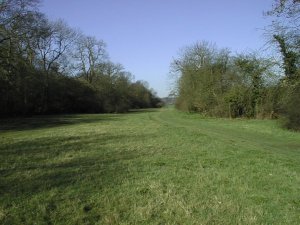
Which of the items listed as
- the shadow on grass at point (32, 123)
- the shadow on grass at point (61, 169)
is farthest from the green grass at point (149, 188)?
the shadow on grass at point (32, 123)

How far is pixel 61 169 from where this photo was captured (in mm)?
10781

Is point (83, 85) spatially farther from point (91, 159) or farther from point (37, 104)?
point (91, 159)

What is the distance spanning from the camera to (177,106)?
6950 cm

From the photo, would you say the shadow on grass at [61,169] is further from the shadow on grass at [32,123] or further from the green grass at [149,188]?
the shadow on grass at [32,123]

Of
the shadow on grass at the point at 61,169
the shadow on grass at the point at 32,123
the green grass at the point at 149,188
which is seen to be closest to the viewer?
the green grass at the point at 149,188

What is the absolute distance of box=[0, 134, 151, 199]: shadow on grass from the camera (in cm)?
861

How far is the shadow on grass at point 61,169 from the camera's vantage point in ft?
28.2

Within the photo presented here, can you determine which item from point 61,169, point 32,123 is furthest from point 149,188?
point 32,123

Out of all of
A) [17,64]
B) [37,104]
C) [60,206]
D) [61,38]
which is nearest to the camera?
[60,206]

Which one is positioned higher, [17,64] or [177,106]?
[17,64]

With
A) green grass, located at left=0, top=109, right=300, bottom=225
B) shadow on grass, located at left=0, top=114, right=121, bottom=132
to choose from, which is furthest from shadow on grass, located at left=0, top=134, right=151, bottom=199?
shadow on grass, located at left=0, top=114, right=121, bottom=132

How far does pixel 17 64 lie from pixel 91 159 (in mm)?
28446

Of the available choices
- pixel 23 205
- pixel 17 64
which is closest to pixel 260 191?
pixel 23 205

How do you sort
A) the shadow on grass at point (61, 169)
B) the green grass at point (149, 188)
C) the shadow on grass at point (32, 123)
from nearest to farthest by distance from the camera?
1. the green grass at point (149, 188)
2. the shadow on grass at point (61, 169)
3. the shadow on grass at point (32, 123)
